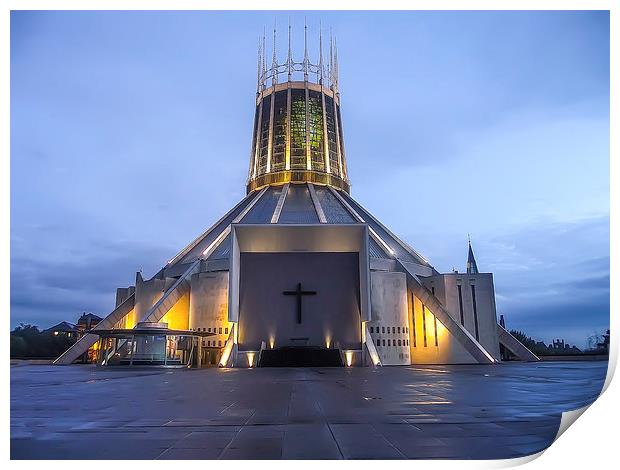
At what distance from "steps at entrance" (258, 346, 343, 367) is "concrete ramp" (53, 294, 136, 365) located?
9.72 meters

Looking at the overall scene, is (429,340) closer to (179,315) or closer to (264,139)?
(179,315)

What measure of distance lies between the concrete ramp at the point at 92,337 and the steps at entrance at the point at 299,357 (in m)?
9.72

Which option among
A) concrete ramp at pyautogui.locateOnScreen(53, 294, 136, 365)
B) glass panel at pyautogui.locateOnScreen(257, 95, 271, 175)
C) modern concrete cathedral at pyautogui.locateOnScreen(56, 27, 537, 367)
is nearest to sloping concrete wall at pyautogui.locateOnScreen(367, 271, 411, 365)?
modern concrete cathedral at pyautogui.locateOnScreen(56, 27, 537, 367)

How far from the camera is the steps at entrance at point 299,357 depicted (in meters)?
19.8

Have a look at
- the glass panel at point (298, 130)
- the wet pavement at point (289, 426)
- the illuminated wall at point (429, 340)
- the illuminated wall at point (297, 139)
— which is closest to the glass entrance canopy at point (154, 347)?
the illuminated wall at point (429, 340)

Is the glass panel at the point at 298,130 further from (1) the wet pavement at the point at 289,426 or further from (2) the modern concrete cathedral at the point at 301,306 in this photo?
(1) the wet pavement at the point at 289,426

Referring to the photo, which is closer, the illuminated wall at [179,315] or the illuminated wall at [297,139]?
the illuminated wall at [179,315]

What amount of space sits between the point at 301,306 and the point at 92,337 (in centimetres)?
1088

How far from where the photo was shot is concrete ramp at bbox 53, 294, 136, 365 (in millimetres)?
23281

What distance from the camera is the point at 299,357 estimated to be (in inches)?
790

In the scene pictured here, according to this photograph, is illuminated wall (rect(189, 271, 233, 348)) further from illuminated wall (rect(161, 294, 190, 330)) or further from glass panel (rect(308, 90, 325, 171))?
glass panel (rect(308, 90, 325, 171))

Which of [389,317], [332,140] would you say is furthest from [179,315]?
[332,140]
